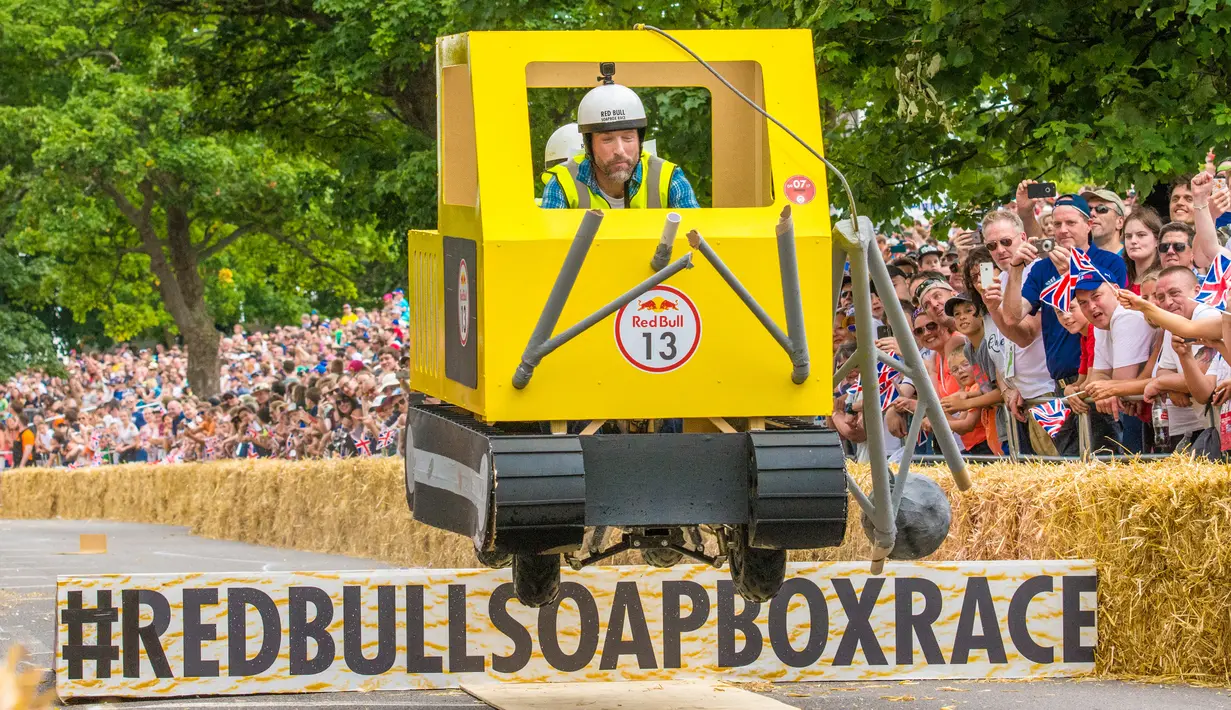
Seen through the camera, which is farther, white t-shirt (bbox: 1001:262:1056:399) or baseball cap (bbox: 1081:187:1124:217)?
white t-shirt (bbox: 1001:262:1056:399)

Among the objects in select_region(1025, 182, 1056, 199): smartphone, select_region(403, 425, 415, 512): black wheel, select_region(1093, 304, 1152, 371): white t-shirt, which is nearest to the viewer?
select_region(403, 425, 415, 512): black wheel

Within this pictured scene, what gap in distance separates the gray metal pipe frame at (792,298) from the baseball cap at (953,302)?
5.65 m

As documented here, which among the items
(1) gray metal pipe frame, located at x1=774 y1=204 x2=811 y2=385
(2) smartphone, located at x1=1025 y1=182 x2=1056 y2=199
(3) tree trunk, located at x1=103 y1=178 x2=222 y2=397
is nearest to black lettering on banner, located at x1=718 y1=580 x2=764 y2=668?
(1) gray metal pipe frame, located at x1=774 y1=204 x2=811 y2=385

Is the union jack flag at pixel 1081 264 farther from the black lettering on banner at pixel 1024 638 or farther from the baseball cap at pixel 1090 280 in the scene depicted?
the black lettering on banner at pixel 1024 638

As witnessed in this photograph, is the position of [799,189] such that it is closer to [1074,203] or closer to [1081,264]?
[1081,264]

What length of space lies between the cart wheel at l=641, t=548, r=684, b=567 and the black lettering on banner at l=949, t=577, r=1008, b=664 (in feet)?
5.20

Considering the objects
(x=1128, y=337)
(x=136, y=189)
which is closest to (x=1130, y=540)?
(x=1128, y=337)

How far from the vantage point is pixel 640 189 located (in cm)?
827

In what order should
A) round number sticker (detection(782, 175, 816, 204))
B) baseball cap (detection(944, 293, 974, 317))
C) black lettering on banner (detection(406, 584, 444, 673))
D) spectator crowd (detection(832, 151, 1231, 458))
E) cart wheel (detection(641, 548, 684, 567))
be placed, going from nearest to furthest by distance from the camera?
round number sticker (detection(782, 175, 816, 204)) < cart wheel (detection(641, 548, 684, 567)) < black lettering on banner (detection(406, 584, 444, 673)) < spectator crowd (detection(832, 151, 1231, 458)) < baseball cap (detection(944, 293, 974, 317))

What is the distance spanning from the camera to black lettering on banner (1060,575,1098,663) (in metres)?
10.0

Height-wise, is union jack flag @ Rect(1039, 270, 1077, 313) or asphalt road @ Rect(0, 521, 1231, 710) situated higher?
union jack flag @ Rect(1039, 270, 1077, 313)

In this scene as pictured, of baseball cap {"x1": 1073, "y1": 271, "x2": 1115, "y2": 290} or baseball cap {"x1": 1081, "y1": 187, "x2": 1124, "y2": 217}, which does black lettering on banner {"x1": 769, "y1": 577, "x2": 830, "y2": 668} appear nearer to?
baseball cap {"x1": 1073, "y1": 271, "x2": 1115, "y2": 290}

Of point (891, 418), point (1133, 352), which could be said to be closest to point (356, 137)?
point (891, 418)

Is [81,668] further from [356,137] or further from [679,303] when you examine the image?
[356,137]
